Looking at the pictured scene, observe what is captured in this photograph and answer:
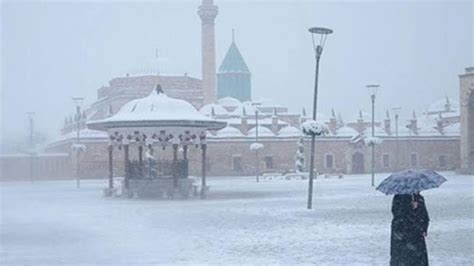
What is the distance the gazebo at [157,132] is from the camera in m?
22.5

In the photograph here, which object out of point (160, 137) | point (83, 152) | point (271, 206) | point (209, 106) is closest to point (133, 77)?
point (209, 106)

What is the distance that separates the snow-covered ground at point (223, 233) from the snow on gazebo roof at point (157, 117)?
11.1 feet

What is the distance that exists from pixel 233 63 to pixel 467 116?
83.8 feet

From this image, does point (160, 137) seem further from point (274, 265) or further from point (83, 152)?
point (83, 152)

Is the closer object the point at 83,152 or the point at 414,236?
the point at 414,236

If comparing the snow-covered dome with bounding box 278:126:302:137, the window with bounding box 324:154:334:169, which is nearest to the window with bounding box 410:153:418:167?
the window with bounding box 324:154:334:169

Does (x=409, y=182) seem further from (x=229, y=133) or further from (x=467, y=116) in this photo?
(x=229, y=133)

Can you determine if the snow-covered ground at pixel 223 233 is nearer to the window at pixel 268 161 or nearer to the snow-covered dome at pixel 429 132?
the window at pixel 268 161

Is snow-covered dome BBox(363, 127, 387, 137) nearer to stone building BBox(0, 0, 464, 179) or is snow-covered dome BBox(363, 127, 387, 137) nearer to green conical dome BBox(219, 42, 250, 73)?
stone building BBox(0, 0, 464, 179)

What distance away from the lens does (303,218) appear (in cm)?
1458

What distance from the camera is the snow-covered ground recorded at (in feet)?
30.8

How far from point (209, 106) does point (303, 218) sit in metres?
36.3

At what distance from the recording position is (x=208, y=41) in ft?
165

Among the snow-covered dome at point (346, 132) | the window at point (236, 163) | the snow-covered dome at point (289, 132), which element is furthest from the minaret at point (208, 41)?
the snow-covered dome at point (346, 132)
